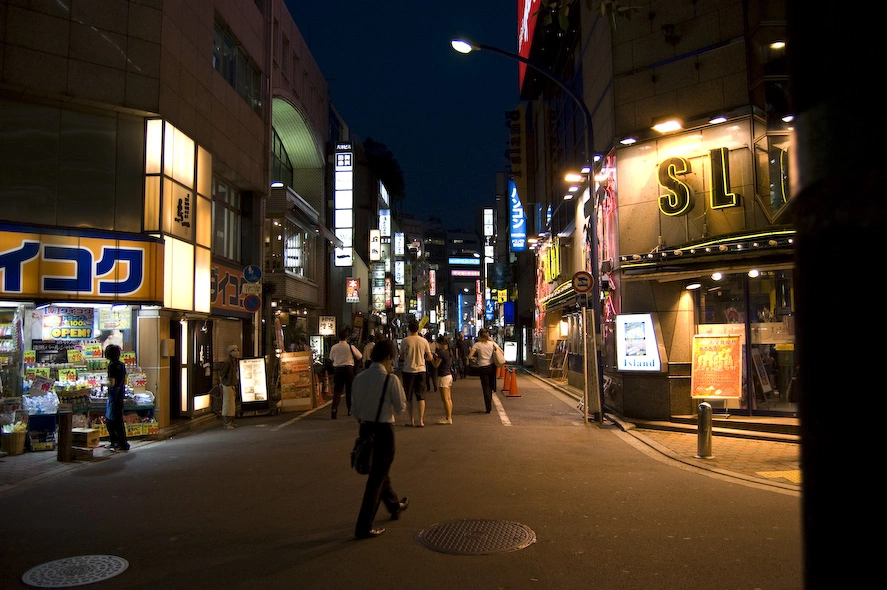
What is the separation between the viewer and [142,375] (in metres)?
13.1

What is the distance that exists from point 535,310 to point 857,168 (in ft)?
122

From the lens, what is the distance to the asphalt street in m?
5.18

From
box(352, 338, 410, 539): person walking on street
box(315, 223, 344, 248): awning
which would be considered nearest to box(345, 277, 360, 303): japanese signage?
box(315, 223, 344, 248): awning

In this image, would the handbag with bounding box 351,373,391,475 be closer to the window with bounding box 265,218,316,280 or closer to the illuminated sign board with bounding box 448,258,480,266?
the window with bounding box 265,218,316,280

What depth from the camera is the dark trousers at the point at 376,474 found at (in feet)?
20.0

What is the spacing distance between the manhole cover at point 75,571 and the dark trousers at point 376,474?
78.8 inches

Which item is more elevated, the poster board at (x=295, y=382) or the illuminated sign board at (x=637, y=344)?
the illuminated sign board at (x=637, y=344)

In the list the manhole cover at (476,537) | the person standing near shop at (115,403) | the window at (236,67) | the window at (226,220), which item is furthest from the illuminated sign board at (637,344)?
the window at (236,67)

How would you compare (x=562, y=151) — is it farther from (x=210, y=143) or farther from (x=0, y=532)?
(x=0, y=532)

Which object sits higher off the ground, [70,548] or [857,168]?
[857,168]

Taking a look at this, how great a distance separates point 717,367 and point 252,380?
10.6 meters

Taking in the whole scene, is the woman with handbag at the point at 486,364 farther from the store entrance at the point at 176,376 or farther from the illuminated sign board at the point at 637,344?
the store entrance at the point at 176,376

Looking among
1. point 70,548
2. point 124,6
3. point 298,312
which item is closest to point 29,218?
point 124,6

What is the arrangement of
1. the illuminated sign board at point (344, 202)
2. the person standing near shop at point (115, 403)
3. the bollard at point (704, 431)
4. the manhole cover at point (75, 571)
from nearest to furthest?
the manhole cover at point (75, 571) < the bollard at point (704, 431) < the person standing near shop at point (115, 403) < the illuminated sign board at point (344, 202)
